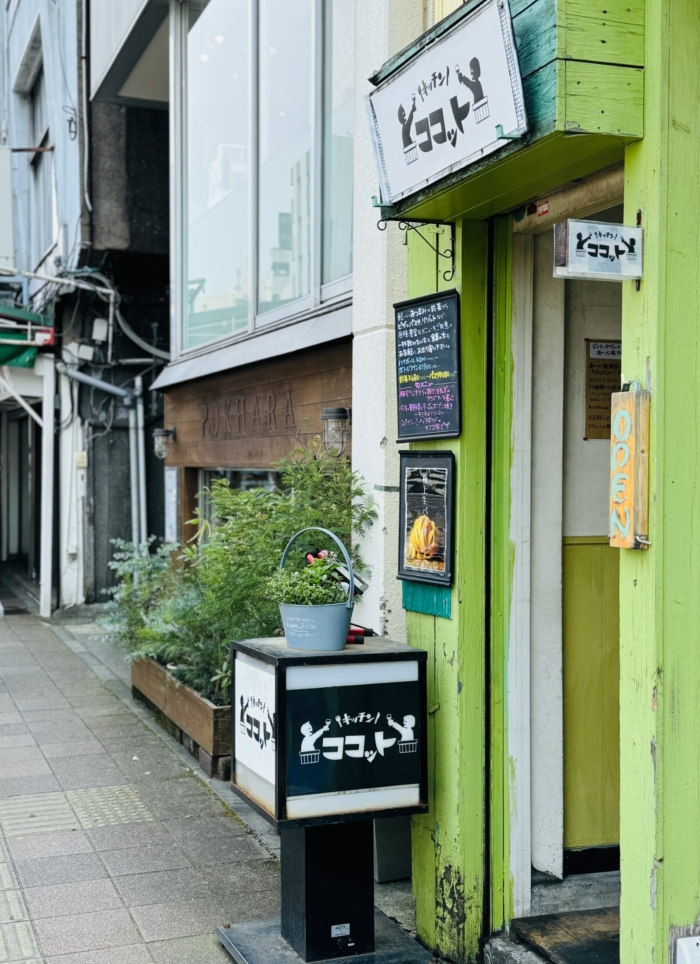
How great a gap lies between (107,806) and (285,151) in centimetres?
450

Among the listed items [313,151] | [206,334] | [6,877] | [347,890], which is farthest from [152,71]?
[347,890]

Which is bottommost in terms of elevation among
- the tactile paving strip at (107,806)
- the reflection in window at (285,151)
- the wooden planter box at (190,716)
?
the tactile paving strip at (107,806)

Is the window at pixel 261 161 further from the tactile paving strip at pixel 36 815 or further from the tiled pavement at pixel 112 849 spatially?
the tactile paving strip at pixel 36 815

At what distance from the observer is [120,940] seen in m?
4.27

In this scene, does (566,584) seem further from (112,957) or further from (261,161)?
(261,161)

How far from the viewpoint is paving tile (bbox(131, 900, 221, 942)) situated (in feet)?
14.3

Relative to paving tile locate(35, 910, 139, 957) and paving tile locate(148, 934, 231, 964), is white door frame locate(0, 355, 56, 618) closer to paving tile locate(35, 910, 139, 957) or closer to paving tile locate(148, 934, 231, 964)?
paving tile locate(35, 910, 139, 957)

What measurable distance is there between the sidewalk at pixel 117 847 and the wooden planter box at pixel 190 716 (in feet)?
0.33

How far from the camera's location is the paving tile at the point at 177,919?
4.36 m

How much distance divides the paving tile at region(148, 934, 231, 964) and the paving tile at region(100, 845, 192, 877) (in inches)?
31.4

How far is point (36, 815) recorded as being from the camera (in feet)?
19.2

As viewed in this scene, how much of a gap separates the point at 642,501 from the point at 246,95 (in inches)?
246

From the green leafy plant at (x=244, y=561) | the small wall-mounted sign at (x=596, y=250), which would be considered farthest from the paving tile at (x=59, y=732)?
the small wall-mounted sign at (x=596, y=250)

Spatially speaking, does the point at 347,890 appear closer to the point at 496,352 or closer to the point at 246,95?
the point at 496,352
